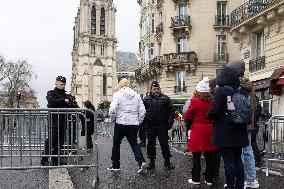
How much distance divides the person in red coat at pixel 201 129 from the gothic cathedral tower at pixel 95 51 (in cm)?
11943

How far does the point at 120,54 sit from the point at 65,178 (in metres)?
140

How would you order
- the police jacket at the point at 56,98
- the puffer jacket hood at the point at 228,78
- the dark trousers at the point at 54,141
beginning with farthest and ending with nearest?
1. the police jacket at the point at 56,98
2. the dark trousers at the point at 54,141
3. the puffer jacket hood at the point at 228,78

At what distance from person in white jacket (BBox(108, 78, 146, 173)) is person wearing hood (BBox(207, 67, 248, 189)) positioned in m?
3.07

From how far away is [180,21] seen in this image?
42.6 m

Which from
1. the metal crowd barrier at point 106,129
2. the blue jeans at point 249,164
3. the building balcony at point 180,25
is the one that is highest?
the building balcony at point 180,25

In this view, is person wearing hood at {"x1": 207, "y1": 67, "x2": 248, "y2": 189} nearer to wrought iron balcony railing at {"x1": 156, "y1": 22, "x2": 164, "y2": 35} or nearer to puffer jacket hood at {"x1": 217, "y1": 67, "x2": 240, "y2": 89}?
puffer jacket hood at {"x1": 217, "y1": 67, "x2": 240, "y2": 89}

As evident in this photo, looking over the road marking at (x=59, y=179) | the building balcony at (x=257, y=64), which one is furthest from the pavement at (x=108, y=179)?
the building balcony at (x=257, y=64)

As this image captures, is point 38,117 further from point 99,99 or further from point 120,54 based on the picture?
point 120,54

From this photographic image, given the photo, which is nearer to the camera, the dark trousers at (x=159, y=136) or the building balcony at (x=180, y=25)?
the dark trousers at (x=159, y=136)

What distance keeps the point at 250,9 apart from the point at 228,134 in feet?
59.5

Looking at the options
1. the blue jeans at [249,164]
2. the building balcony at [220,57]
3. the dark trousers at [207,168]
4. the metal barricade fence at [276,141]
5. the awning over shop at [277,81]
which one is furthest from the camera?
the building balcony at [220,57]

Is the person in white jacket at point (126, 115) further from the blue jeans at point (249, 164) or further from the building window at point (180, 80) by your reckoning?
the building window at point (180, 80)

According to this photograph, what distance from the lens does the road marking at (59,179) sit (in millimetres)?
8023

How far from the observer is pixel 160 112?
11078mm
